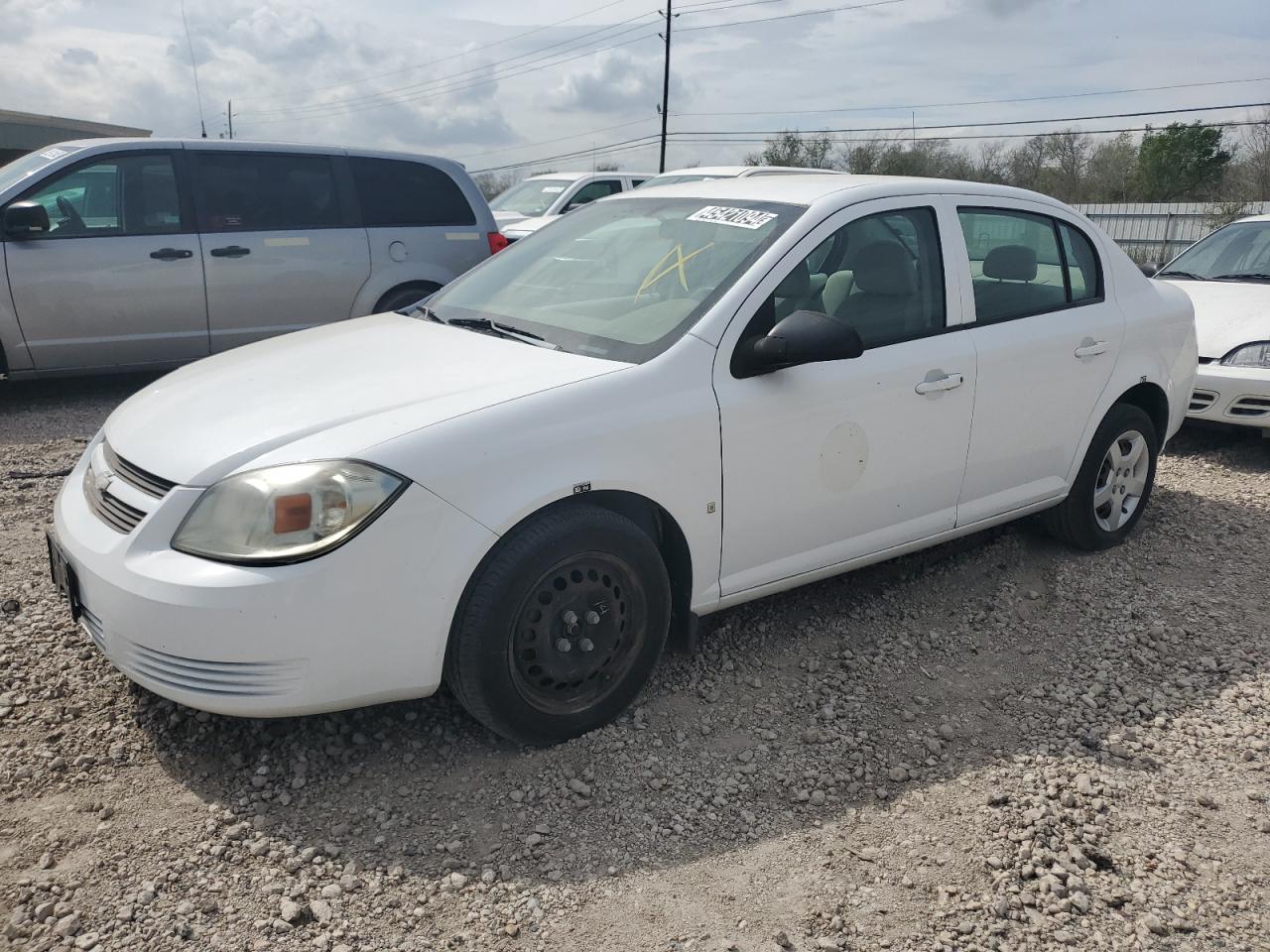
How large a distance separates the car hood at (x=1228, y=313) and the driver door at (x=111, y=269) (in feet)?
22.0

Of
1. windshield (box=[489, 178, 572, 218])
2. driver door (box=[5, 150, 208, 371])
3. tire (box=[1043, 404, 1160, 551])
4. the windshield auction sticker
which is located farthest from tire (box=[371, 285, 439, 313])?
windshield (box=[489, 178, 572, 218])

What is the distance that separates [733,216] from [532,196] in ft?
37.6

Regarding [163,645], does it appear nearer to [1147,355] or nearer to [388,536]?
[388,536]

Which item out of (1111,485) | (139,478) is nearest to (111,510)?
(139,478)

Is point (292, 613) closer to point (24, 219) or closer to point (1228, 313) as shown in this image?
point (24, 219)

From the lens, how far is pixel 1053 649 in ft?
13.2

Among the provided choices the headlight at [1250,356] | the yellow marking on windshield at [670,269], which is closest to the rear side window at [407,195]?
the yellow marking on windshield at [670,269]

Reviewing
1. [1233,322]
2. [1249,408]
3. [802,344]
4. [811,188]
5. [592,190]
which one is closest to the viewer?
[802,344]

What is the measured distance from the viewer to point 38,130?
129 feet

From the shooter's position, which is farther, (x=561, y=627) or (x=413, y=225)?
(x=413, y=225)

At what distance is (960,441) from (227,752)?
2.79 metres

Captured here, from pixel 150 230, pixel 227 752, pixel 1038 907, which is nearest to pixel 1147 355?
pixel 1038 907

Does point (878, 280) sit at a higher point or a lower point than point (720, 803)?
higher

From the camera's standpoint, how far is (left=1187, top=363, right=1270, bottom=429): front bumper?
6.55m
